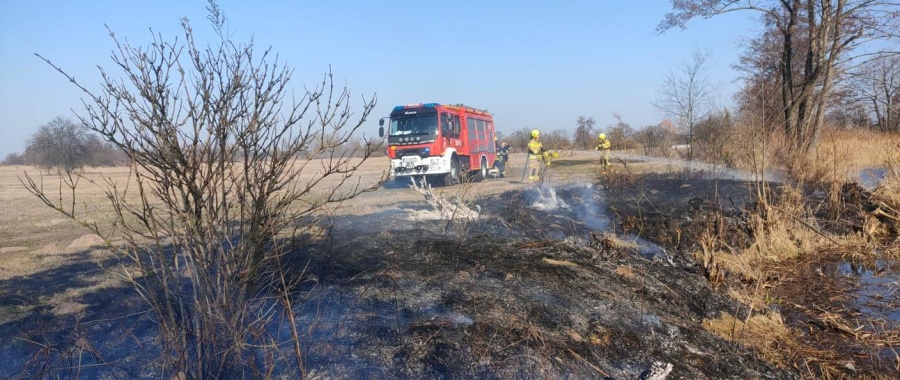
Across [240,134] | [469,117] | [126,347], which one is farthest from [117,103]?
[469,117]

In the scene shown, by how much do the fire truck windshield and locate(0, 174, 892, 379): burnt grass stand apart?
7485 mm

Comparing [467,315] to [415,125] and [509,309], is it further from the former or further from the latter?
[415,125]

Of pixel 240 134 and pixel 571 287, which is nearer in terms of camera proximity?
pixel 240 134

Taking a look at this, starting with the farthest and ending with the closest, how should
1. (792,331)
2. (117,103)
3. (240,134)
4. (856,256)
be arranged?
1. (856,256)
2. (792,331)
3. (240,134)
4. (117,103)

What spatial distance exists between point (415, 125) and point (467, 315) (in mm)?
11071

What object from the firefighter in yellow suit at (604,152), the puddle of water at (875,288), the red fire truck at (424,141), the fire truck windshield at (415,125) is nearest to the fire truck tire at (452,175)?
the red fire truck at (424,141)

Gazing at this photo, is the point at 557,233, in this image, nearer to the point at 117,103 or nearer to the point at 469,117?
the point at 117,103

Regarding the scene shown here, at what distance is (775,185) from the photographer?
10.0 metres

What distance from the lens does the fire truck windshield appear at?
14.9 metres

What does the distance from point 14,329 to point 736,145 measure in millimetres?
9672

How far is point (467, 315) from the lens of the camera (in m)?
4.36

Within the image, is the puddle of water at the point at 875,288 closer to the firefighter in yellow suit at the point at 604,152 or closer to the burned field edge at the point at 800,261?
the burned field edge at the point at 800,261

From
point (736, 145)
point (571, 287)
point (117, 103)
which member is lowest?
point (571, 287)

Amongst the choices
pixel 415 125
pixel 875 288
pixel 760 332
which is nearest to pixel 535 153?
pixel 415 125
